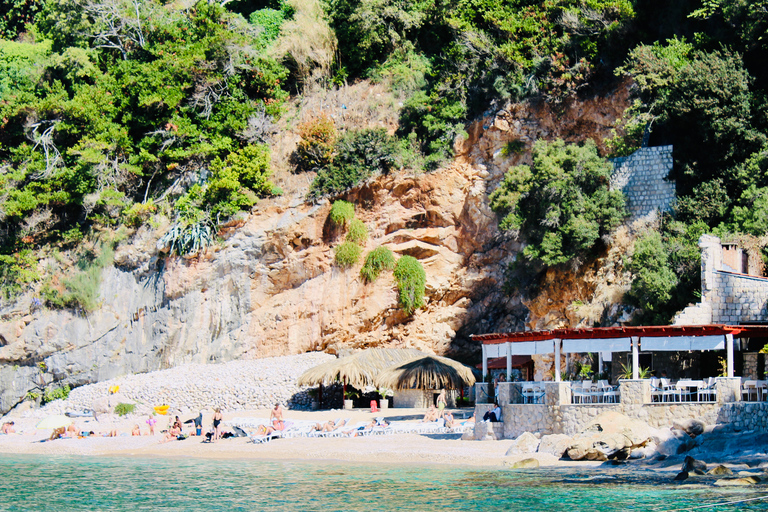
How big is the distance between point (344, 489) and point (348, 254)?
14.8 metres

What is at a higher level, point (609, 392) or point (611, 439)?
point (609, 392)

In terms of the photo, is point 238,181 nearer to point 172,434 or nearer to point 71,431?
point 71,431

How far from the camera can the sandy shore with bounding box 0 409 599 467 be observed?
18469mm

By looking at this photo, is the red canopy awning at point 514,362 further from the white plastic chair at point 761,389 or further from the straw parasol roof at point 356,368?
the white plastic chair at point 761,389

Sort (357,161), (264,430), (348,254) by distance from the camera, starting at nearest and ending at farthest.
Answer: (264,430)
(348,254)
(357,161)

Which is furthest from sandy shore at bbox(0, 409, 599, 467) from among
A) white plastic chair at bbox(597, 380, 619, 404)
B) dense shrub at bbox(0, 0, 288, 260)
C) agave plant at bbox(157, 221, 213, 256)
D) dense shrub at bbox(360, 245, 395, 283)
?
dense shrub at bbox(0, 0, 288, 260)

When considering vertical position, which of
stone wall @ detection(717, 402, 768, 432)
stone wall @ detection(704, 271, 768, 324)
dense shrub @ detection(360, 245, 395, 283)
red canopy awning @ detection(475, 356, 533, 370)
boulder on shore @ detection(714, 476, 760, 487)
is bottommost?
boulder on shore @ detection(714, 476, 760, 487)

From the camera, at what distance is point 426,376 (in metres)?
24.1

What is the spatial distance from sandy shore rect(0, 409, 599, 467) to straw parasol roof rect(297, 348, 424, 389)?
0.93 metres

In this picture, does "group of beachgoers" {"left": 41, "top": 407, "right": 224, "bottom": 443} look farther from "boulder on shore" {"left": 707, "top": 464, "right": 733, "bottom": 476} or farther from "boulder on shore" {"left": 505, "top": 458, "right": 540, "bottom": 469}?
"boulder on shore" {"left": 707, "top": 464, "right": 733, "bottom": 476}

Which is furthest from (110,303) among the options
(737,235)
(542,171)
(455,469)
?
(737,235)

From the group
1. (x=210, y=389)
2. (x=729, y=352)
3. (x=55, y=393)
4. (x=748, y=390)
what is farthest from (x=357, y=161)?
(x=748, y=390)

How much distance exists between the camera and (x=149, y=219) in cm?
3300

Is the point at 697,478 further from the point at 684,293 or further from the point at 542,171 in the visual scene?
the point at 542,171
